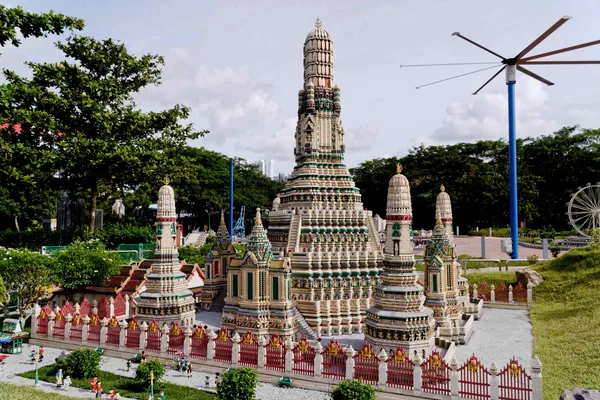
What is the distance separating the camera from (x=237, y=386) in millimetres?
14492

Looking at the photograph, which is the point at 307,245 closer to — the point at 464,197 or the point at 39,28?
the point at 39,28

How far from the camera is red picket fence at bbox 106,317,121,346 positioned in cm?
2034

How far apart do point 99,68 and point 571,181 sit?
202ft

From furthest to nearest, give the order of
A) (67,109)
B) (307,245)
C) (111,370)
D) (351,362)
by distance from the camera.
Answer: (67,109) < (307,245) < (111,370) < (351,362)

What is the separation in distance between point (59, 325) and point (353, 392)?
15636mm

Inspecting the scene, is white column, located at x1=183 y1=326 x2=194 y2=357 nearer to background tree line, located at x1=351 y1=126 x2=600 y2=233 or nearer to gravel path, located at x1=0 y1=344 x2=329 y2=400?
gravel path, located at x1=0 y1=344 x2=329 y2=400

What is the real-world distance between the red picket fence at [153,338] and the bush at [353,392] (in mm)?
9065

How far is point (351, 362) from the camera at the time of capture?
16.2 metres

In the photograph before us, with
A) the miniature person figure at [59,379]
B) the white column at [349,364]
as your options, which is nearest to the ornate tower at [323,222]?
the white column at [349,364]

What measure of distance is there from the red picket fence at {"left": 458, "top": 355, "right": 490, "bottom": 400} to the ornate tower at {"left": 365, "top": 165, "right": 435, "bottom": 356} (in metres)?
2.46

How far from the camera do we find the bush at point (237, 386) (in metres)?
14.5

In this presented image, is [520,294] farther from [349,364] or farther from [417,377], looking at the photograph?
[349,364]

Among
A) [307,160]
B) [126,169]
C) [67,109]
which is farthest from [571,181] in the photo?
[67,109]

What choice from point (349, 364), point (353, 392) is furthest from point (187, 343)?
A: point (353, 392)
